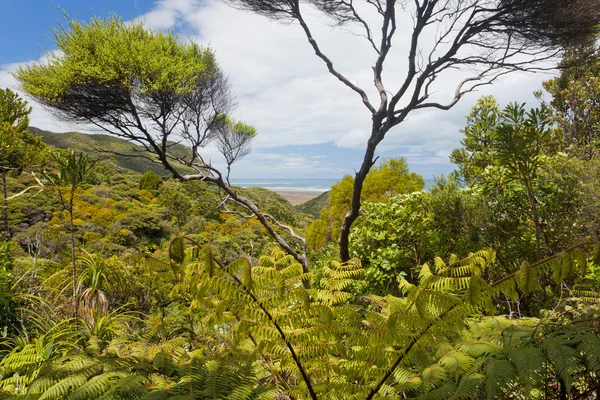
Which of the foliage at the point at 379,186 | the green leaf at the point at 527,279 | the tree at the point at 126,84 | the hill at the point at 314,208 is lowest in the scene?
the hill at the point at 314,208

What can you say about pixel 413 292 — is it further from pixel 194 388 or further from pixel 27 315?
pixel 27 315

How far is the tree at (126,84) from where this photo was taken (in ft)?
18.1

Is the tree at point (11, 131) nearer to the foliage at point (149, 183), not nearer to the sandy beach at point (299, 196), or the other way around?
the foliage at point (149, 183)

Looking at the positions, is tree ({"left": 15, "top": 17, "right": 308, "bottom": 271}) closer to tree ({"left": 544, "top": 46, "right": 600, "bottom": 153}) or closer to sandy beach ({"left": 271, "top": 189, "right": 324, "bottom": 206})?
tree ({"left": 544, "top": 46, "right": 600, "bottom": 153})

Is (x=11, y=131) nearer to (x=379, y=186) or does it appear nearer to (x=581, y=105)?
(x=379, y=186)

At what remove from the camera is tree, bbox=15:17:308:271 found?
5512 mm

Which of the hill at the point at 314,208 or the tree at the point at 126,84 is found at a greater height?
the tree at the point at 126,84

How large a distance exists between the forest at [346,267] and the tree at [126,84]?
4 cm

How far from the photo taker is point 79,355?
5.20 ft

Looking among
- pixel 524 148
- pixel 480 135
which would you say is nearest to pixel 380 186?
pixel 480 135

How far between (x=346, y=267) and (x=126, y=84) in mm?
5363

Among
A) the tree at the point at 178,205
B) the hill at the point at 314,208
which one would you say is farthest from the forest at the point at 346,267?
the hill at the point at 314,208

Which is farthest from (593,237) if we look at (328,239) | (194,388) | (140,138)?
(328,239)

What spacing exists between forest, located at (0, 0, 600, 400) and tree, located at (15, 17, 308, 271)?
0.04 m
